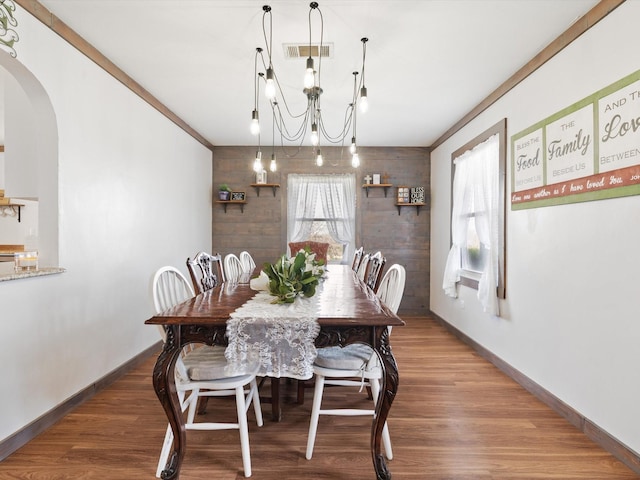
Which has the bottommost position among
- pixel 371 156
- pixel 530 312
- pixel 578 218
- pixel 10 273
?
pixel 530 312

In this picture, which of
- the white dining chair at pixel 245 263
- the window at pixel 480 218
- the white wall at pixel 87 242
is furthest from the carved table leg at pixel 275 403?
the window at pixel 480 218

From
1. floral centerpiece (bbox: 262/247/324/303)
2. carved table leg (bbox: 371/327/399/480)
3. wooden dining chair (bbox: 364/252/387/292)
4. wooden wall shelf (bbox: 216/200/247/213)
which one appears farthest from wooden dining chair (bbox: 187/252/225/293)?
wooden wall shelf (bbox: 216/200/247/213)

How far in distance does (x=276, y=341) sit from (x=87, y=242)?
5.98 ft

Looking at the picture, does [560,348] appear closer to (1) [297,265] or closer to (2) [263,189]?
(1) [297,265]

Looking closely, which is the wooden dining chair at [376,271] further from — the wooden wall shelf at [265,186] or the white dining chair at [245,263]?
the wooden wall shelf at [265,186]

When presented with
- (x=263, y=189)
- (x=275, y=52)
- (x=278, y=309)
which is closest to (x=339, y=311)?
(x=278, y=309)

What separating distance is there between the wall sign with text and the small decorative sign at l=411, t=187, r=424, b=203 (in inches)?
92.4

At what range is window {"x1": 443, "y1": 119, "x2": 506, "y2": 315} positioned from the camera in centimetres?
331

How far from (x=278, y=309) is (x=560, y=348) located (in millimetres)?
1961

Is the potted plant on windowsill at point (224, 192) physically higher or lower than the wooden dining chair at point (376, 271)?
higher

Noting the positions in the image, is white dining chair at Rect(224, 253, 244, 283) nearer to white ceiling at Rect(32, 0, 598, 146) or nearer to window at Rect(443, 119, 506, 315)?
white ceiling at Rect(32, 0, 598, 146)

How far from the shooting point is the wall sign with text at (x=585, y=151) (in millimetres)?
1923

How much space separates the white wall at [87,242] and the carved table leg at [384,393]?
1.69 m

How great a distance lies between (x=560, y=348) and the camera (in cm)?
245
